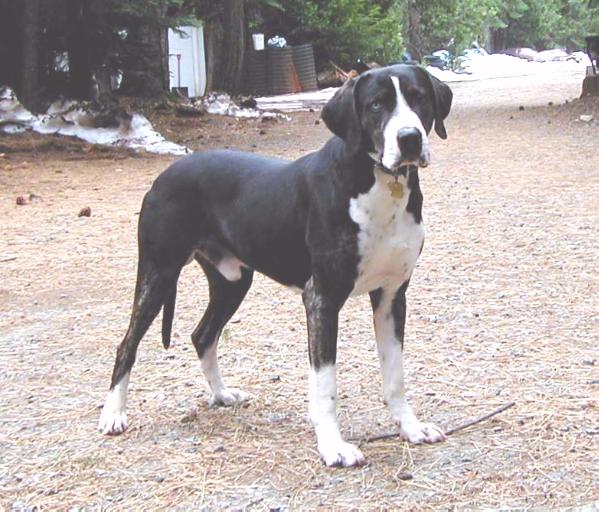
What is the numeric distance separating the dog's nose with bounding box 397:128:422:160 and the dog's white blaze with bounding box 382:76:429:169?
1 cm

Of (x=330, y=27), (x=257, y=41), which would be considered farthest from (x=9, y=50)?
(x=330, y=27)

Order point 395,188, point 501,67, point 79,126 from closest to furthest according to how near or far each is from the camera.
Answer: point 395,188 → point 79,126 → point 501,67

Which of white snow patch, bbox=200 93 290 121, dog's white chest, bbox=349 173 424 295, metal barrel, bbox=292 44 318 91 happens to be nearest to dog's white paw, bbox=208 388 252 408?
dog's white chest, bbox=349 173 424 295

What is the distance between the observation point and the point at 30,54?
46.5 ft

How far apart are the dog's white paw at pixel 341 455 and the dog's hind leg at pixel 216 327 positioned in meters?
0.81

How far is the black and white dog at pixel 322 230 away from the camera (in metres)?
3.43

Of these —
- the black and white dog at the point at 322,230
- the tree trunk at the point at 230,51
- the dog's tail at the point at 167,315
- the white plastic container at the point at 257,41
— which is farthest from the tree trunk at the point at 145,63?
the black and white dog at the point at 322,230

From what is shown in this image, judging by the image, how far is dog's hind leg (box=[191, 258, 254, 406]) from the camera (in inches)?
170

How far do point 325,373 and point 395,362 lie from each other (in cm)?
34

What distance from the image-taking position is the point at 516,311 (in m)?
5.54

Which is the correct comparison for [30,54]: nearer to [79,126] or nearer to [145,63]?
[79,126]

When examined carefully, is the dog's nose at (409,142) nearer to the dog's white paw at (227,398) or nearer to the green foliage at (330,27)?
the dog's white paw at (227,398)

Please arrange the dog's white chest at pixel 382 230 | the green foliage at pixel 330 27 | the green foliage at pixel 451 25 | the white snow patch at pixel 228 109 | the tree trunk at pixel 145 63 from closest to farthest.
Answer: the dog's white chest at pixel 382 230 → the tree trunk at pixel 145 63 → the white snow patch at pixel 228 109 → the green foliage at pixel 330 27 → the green foliage at pixel 451 25

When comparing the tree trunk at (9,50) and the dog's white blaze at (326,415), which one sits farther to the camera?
the tree trunk at (9,50)
